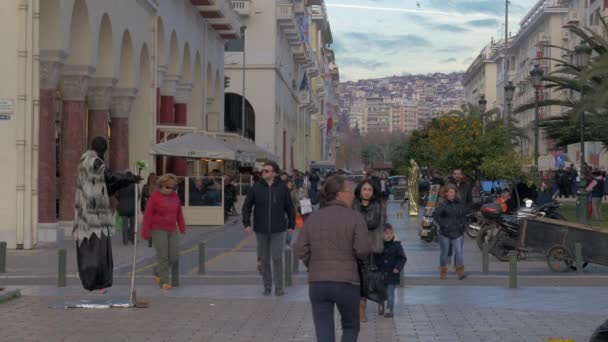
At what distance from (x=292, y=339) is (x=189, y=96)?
36.2 m

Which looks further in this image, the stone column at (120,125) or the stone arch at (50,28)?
the stone column at (120,125)

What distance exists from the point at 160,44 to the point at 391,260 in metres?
28.3

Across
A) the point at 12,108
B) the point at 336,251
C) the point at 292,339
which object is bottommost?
the point at 292,339

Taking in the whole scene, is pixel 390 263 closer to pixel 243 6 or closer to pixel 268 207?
pixel 268 207

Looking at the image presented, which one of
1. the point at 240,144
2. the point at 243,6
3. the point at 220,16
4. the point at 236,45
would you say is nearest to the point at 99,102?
the point at 240,144

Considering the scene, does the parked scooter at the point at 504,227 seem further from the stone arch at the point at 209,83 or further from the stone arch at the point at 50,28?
the stone arch at the point at 209,83

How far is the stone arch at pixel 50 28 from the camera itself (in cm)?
2588

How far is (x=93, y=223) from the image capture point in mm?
13000

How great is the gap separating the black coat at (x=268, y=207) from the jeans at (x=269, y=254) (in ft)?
0.33

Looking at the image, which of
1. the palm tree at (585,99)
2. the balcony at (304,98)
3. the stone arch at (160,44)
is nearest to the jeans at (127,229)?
the palm tree at (585,99)

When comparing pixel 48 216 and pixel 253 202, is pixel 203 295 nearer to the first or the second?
pixel 253 202

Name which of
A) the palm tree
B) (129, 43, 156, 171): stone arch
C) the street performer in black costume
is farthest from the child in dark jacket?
(129, 43, 156, 171): stone arch

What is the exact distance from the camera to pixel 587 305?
1408 cm

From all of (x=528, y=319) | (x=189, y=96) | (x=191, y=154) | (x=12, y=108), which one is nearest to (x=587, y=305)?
(x=528, y=319)
